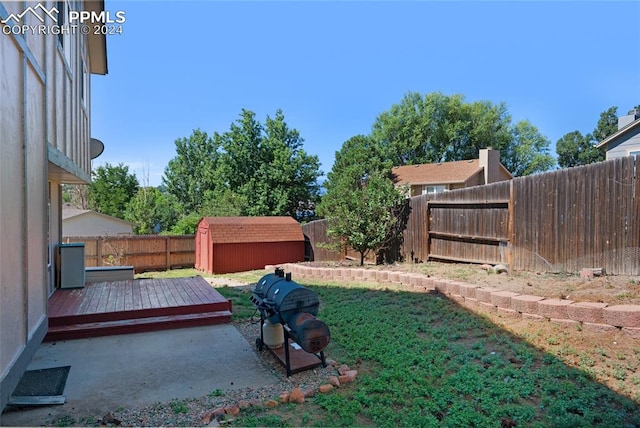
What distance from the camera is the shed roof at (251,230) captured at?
15125 millimetres

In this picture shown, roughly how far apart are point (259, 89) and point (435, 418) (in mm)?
23937

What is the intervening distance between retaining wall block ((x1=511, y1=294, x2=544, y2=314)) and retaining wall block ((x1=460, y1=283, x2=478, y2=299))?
780 mm

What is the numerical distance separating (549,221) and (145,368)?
6.85 meters

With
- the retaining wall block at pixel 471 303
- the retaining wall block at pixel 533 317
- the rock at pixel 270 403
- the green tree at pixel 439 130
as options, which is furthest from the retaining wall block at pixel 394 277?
the green tree at pixel 439 130

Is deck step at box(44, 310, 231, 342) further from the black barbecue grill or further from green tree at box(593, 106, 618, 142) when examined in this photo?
green tree at box(593, 106, 618, 142)

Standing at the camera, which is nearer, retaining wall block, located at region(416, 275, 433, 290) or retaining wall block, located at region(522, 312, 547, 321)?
retaining wall block, located at region(522, 312, 547, 321)

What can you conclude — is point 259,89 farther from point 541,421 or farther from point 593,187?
point 541,421

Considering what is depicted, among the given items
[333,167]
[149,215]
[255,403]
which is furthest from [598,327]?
[149,215]

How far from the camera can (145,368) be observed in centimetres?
418

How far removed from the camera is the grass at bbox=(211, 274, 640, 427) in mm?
2971

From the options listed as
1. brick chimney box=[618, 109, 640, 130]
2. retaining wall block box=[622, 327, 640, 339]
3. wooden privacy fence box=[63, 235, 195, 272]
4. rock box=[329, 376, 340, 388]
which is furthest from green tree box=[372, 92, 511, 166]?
rock box=[329, 376, 340, 388]

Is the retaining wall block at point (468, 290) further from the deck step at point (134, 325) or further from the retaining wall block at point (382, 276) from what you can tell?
the deck step at point (134, 325)

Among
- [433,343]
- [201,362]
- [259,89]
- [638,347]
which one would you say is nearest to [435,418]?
[433,343]

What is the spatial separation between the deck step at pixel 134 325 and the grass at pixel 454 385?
205cm
